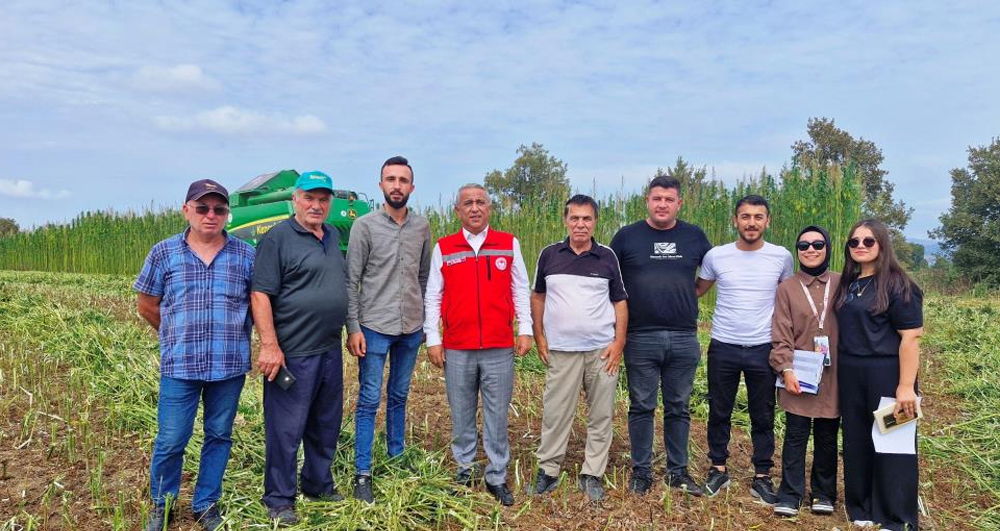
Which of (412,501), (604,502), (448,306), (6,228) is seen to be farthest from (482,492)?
(6,228)

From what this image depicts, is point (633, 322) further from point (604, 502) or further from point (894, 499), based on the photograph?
point (894, 499)

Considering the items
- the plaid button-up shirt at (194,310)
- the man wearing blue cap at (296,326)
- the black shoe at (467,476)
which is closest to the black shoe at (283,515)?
the man wearing blue cap at (296,326)

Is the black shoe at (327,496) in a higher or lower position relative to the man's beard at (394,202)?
lower

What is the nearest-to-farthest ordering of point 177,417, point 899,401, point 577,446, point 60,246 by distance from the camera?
point 177,417
point 899,401
point 577,446
point 60,246

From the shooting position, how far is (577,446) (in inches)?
173

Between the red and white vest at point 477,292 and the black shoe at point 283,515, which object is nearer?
the black shoe at point 283,515

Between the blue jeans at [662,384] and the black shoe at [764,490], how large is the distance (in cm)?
44

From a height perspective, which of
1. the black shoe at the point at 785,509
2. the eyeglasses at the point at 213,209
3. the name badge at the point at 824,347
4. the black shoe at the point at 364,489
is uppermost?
the eyeglasses at the point at 213,209

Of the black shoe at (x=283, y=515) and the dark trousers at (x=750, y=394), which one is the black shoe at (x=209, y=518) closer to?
the black shoe at (x=283, y=515)

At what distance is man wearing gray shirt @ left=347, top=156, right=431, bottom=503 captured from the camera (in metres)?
3.46

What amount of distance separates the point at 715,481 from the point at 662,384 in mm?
657

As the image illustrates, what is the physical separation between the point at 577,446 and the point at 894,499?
6.14 feet

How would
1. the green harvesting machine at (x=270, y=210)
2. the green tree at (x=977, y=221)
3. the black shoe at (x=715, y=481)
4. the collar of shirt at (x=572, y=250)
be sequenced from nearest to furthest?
the collar of shirt at (x=572, y=250), the black shoe at (x=715, y=481), the green harvesting machine at (x=270, y=210), the green tree at (x=977, y=221)

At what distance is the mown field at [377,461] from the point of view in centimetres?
324
